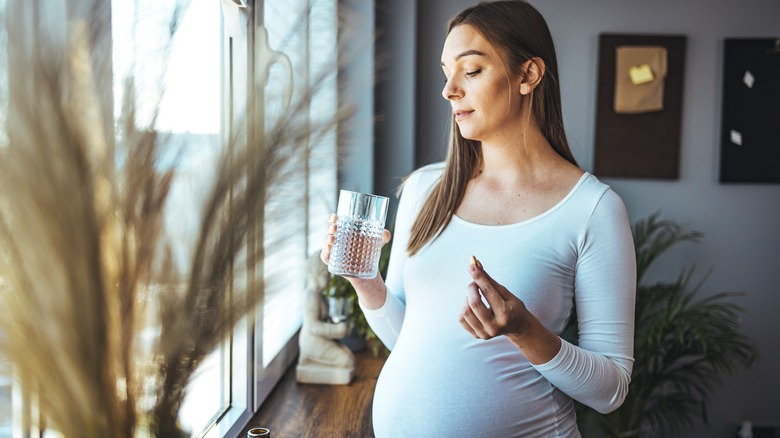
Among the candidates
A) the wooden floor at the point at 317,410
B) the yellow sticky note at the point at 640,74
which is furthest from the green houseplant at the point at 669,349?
the wooden floor at the point at 317,410

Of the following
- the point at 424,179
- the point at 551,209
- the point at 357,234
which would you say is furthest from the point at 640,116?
the point at 357,234

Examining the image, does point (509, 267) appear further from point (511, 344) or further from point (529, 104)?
point (529, 104)

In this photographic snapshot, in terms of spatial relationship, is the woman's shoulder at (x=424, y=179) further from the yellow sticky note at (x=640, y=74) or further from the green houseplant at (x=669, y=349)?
the yellow sticky note at (x=640, y=74)

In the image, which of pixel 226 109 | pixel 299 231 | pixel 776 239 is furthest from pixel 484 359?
pixel 776 239

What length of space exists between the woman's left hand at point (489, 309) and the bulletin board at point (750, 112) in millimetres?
2863

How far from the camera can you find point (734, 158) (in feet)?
11.5

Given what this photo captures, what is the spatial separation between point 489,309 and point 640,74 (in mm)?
2740

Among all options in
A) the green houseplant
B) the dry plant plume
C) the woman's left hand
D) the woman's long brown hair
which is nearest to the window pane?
the dry plant plume

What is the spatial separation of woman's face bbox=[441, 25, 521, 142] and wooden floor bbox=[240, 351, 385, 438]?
2.61 ft

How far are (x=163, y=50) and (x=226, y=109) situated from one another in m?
1.10

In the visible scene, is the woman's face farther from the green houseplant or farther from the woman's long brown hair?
the green houseplant

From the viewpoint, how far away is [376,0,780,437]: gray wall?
346 centimetres

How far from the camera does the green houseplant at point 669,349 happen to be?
3.05 meters

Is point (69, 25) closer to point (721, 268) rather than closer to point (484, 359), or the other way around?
point (484, 359)
